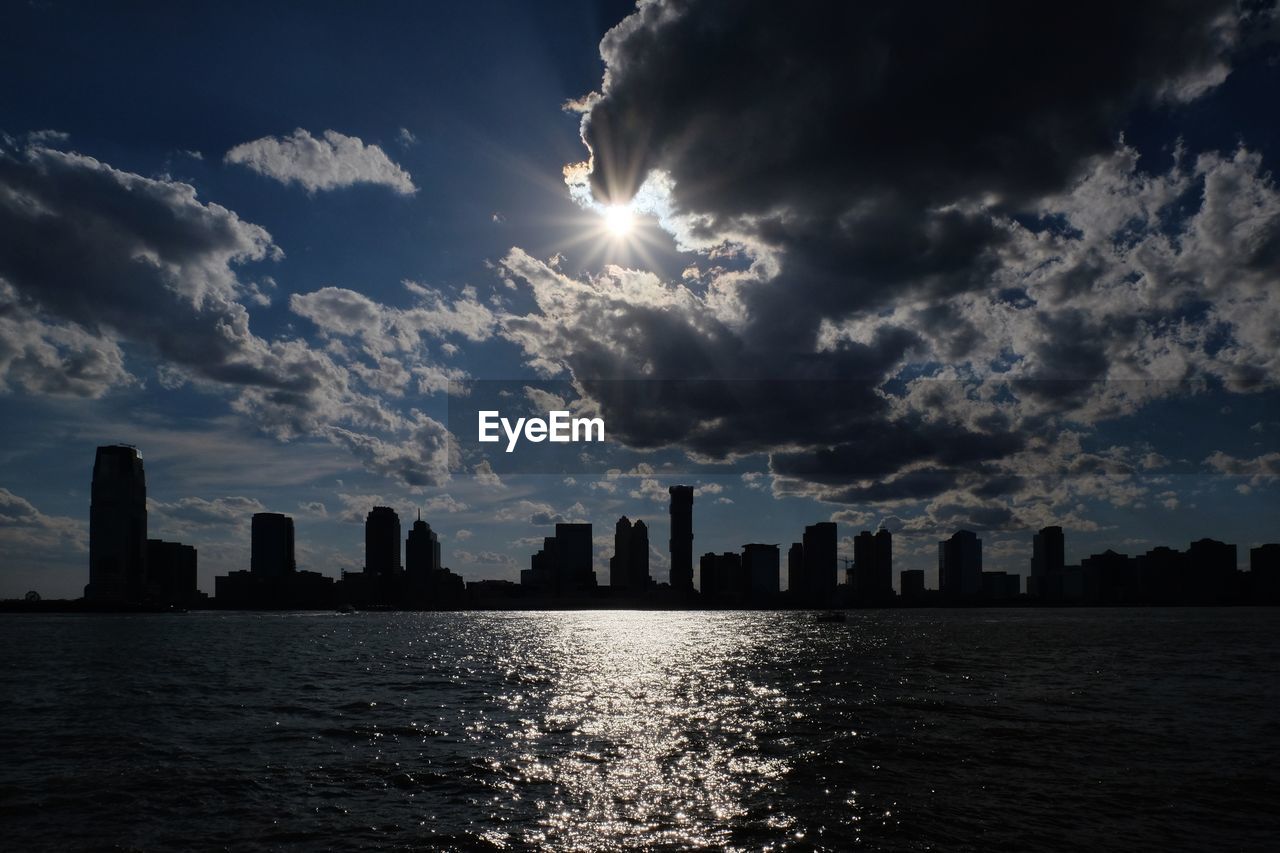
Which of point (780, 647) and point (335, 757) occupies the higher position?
point (335, 757)

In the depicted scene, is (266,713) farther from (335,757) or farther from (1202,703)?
(1202,703)

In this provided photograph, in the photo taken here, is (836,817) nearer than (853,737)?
Yes

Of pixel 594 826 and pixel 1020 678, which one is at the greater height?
pixel 594 826

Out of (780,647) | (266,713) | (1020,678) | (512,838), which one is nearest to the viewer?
(512,838)

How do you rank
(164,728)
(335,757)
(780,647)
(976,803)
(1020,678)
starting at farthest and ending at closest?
1. (780,647)
2. (1020,678)
3. (164,728)
4. (335,757)
5. (976,803)

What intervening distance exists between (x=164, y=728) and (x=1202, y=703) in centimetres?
7052

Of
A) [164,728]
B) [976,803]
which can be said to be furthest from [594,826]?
[164,728]

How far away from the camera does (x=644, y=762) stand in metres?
40.7

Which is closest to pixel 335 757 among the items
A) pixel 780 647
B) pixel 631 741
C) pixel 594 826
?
pixel 631 741

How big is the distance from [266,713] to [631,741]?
26859 millimetres

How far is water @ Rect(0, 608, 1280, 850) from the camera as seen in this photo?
98.1 feet

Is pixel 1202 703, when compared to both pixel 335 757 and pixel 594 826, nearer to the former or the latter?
pixel 594 826

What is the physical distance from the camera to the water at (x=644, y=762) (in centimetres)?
2991

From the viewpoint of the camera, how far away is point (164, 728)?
2041 inches
